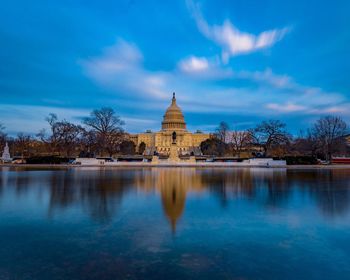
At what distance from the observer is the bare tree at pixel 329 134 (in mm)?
58188

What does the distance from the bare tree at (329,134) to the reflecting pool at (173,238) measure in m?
49.0

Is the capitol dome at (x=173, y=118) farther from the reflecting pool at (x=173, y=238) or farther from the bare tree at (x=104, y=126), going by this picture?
the reflecting pool at (x=173, y=238)

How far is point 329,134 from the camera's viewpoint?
6012 centimetres

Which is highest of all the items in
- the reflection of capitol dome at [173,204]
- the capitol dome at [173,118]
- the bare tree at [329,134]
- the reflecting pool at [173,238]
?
the capitol dome at [173,118]

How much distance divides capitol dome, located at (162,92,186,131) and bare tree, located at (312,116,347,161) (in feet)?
247

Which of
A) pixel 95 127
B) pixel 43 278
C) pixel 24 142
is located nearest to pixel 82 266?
pixel 43 278

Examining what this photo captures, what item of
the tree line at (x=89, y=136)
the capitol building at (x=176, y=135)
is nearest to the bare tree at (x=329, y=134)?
the tree line at (x=89, y=136)

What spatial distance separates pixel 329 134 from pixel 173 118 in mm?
79338

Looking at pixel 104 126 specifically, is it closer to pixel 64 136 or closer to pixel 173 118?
pixel 64 136

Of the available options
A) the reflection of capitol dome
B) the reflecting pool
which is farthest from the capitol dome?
the reflecting pool

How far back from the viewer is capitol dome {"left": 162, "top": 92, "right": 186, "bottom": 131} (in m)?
134

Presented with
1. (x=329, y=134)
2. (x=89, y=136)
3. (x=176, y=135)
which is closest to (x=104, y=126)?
(x=89, y=136)

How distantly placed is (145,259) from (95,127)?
53.2 metres

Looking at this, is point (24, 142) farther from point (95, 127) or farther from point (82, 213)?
point (82, 213)
